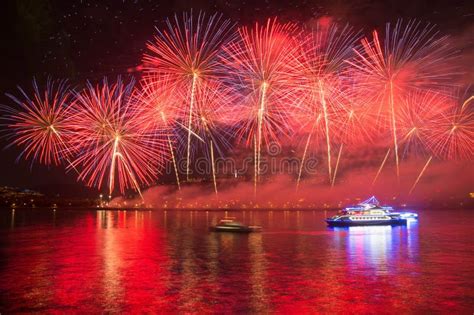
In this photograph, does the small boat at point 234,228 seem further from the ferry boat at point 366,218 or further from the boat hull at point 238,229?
the ferry boat at point 366,218

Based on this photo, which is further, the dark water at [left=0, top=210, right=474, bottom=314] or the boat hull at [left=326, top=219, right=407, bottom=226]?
the boat hull at [left=326, top=219, right=407, bottom=226]

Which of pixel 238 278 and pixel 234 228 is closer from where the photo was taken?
pixel 238 278

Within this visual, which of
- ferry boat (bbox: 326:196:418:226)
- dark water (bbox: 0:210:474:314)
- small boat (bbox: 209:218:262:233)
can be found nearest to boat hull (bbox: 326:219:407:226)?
ferry boat (bbox: 326:196:418:226)

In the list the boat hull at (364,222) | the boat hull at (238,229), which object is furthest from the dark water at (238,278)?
the boat hull at (364,222)

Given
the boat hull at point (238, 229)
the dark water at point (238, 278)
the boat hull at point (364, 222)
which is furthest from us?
the boat hull at point (364, 222)

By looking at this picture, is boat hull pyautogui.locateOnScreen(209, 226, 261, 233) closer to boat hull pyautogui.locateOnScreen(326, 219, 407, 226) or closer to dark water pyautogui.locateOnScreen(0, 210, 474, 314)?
dark water pyautogui.locateOnScreen(0, 210, 474, 314)

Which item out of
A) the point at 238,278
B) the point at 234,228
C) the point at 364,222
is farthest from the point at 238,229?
the point at 238,278

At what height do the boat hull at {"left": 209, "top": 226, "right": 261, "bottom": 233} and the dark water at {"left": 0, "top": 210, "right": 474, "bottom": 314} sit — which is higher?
the boat hull at {"left": 209, "top": 226, "right": 261, "bottom": 233}

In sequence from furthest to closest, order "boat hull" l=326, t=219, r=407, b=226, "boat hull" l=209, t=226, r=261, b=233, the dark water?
1. "boat hull" l=326, t=219, r=407, b=226
2. "boat hull" l=209, t=226, r=261, b=233
3. the dark water

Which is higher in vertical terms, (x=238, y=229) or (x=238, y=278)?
(x=238, y=229)

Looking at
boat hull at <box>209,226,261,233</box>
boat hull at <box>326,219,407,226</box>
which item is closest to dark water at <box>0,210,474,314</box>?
boat hull at <box>209,226,261,233</box>

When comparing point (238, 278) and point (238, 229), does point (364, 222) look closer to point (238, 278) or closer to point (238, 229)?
point (238, 229)

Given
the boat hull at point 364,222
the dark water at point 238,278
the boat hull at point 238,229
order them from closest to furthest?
1. the dark water at point 238,278
2. the boat hull at point 238,229
3. the boat hull at point 364,222

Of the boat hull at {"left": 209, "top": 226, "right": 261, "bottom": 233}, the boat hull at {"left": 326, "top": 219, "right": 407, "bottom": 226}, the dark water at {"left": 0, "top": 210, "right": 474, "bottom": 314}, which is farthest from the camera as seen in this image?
the boat hull at {"left": 326, "top": 219, "right": 407, "bottom": 226}
